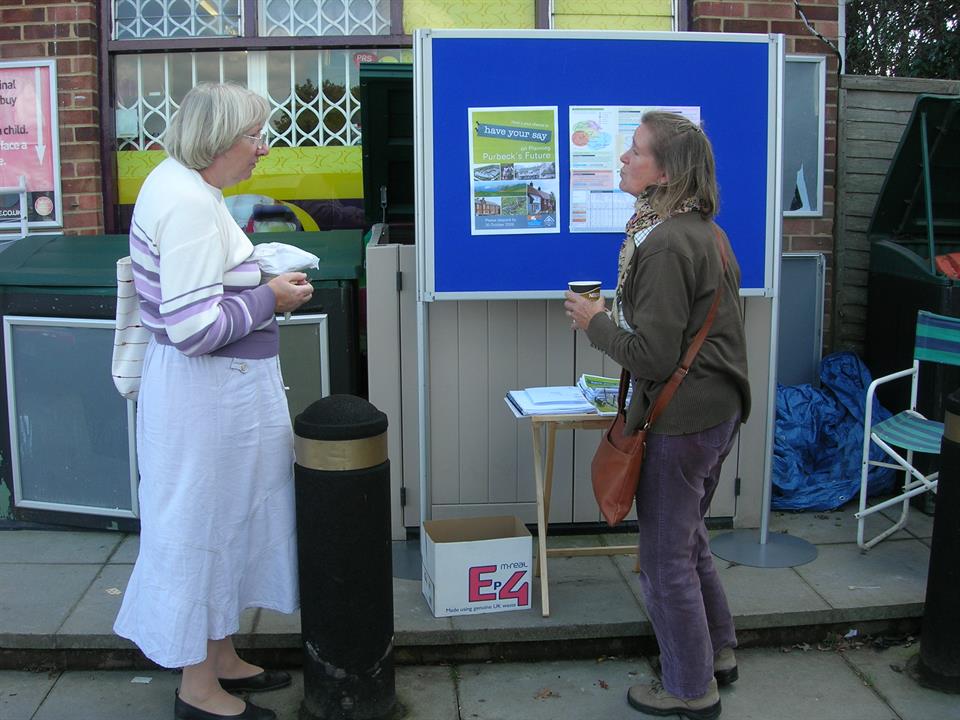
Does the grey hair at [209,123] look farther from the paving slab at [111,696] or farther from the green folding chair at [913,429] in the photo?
the green folding chair at [913,429]

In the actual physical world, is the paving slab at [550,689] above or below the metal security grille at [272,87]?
below

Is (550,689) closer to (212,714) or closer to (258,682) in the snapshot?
(258,682)

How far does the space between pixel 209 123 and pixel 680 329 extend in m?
1.45

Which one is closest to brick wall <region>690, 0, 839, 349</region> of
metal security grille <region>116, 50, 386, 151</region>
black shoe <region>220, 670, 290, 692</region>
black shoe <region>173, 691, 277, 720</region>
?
metal security grille <region>116, 50, 386, 151</region>

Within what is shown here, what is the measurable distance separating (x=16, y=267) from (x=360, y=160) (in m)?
1.88

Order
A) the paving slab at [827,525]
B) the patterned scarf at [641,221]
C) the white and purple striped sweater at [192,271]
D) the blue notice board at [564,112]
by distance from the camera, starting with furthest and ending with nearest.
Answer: the paving slab at [827,525] < the blue notice board at [564,112] < the patterned scarf at [641,221] < the white and purple striped sweater at [192,271]

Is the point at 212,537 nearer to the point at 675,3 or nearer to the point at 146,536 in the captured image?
the point at 146,536

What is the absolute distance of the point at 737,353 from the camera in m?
3.00

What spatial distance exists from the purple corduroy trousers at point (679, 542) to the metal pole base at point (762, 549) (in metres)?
1.10

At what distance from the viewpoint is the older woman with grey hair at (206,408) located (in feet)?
9.00

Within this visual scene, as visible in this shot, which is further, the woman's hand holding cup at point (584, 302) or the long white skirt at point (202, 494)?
the woman's hand holding cup at point (584, 302)

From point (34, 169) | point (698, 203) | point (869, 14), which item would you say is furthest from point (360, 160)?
point (869, 14)

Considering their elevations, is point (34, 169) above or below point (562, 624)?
above

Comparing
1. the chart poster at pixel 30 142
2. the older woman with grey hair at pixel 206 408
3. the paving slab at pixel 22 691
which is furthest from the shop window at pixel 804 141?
the paving slab at pixel 22 691
